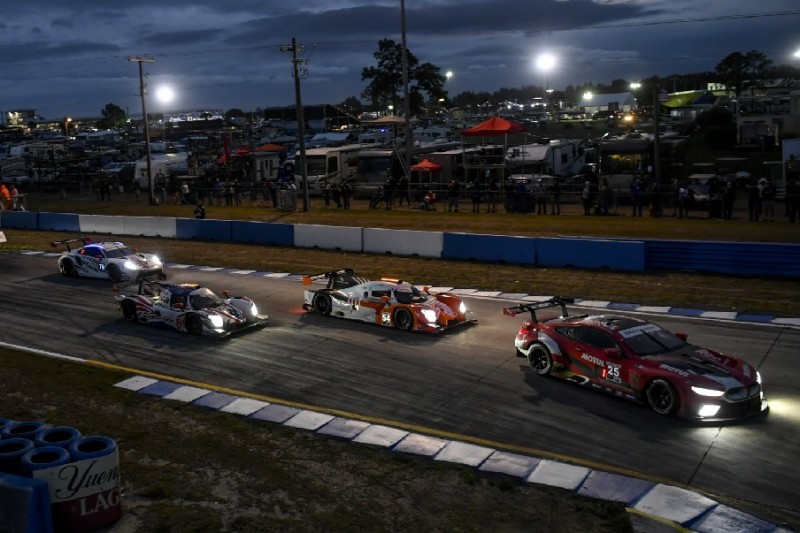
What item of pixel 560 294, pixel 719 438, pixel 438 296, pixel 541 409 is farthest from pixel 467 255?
pixel 719 438

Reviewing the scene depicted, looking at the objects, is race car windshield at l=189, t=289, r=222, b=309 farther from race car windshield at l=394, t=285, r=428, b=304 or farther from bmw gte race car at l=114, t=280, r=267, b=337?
race car windshield at l=394, t=285, r=428, b=304

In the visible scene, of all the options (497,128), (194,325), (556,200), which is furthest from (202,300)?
(497,128)

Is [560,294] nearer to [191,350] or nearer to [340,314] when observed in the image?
[340,314]

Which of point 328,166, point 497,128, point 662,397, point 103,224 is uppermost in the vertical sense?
point 497,128

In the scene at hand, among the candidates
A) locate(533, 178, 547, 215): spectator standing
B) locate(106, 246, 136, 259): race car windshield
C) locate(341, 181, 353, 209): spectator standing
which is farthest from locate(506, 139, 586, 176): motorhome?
locate(106, 246, 136, 259): race car windshield

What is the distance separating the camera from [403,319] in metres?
19.3

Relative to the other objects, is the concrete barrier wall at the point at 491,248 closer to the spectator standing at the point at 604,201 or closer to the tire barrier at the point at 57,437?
the spectator standing at the point at 604,201

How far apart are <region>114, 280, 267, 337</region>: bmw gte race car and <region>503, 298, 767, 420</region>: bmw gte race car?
279 inches

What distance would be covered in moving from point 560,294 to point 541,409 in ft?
28.5

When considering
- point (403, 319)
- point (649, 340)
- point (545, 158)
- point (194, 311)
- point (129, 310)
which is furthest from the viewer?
point (545, 158)

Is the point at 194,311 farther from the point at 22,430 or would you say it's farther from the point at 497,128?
the point at 497,128

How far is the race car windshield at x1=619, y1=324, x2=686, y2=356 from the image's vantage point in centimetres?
1430

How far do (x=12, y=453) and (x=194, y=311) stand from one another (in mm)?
9662

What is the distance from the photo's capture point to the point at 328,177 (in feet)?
160
